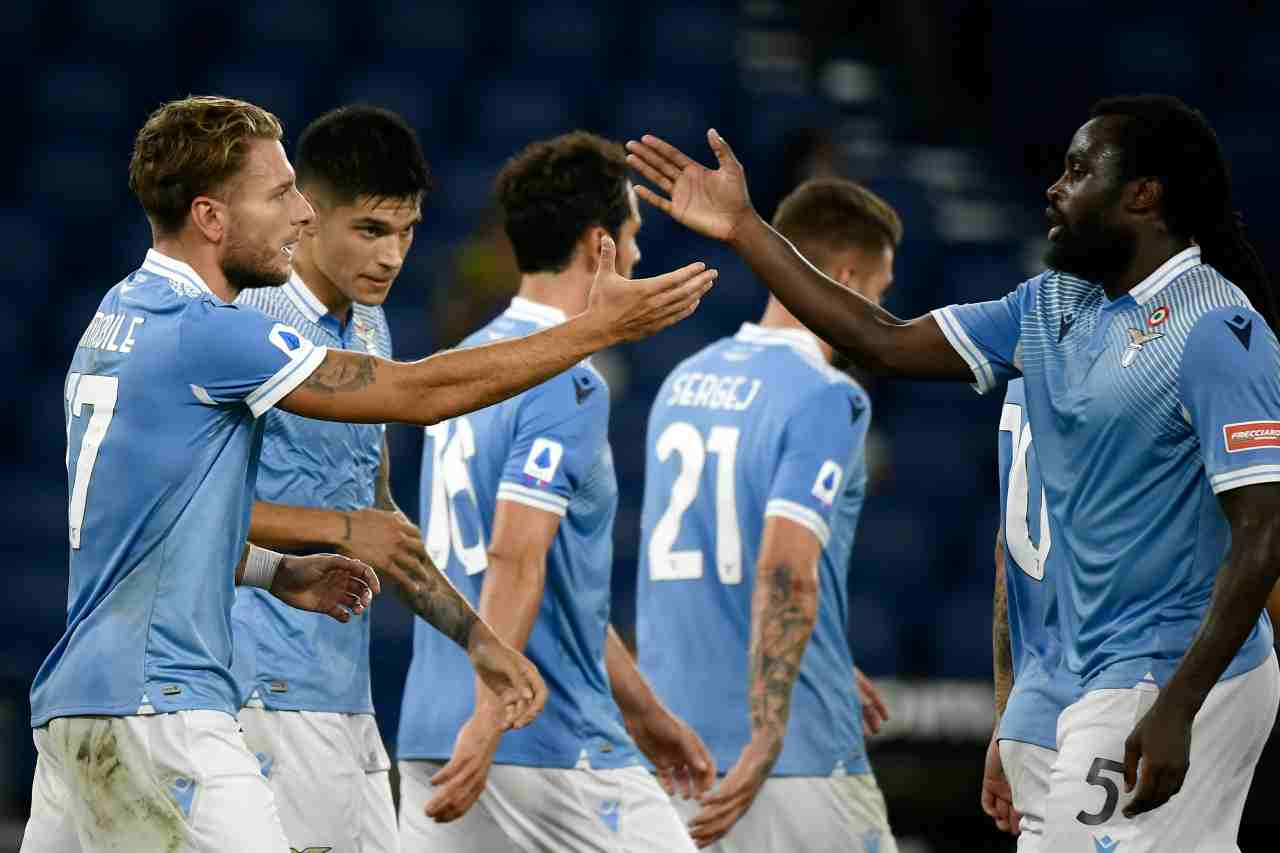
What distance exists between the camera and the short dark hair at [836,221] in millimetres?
6395

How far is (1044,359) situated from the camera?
4.38 metres

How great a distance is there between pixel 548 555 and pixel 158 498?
1604 mm

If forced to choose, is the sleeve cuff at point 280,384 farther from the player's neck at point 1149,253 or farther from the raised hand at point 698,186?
the player's neck at point 1149,253

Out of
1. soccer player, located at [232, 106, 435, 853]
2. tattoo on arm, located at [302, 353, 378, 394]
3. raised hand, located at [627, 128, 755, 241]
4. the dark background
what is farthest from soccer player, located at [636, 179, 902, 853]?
the dark background

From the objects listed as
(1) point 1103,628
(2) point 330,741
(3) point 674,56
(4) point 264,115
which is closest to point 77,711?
(2) point 330,741

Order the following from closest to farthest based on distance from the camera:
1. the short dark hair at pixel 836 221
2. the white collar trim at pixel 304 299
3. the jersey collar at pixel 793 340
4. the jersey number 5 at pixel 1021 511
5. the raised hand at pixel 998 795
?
the jersey number 5 at pixel 1021 511
the raised hand at pixel 998 795
the white collar trim at pixel 304 299
the jersey collar at pixel 793 340
the short dark hair at pixel 836 221

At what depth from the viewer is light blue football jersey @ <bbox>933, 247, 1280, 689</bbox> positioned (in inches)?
155

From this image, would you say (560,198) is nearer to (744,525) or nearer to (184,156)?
(744,525)

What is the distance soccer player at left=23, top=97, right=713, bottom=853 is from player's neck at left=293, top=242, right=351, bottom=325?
75 centimetres

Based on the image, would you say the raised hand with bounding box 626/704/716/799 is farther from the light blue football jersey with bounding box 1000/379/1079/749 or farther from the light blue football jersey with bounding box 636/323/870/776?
the light blue football jersey with bounding box 1000/379/1079/749

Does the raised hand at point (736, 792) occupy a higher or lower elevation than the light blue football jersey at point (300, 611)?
lower

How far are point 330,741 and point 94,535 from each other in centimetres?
113

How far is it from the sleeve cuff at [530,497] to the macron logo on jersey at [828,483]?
0.93 metres

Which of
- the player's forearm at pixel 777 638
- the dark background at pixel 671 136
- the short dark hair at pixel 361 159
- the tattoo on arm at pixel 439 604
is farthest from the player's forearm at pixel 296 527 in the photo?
the dark background at pixel 671 136
